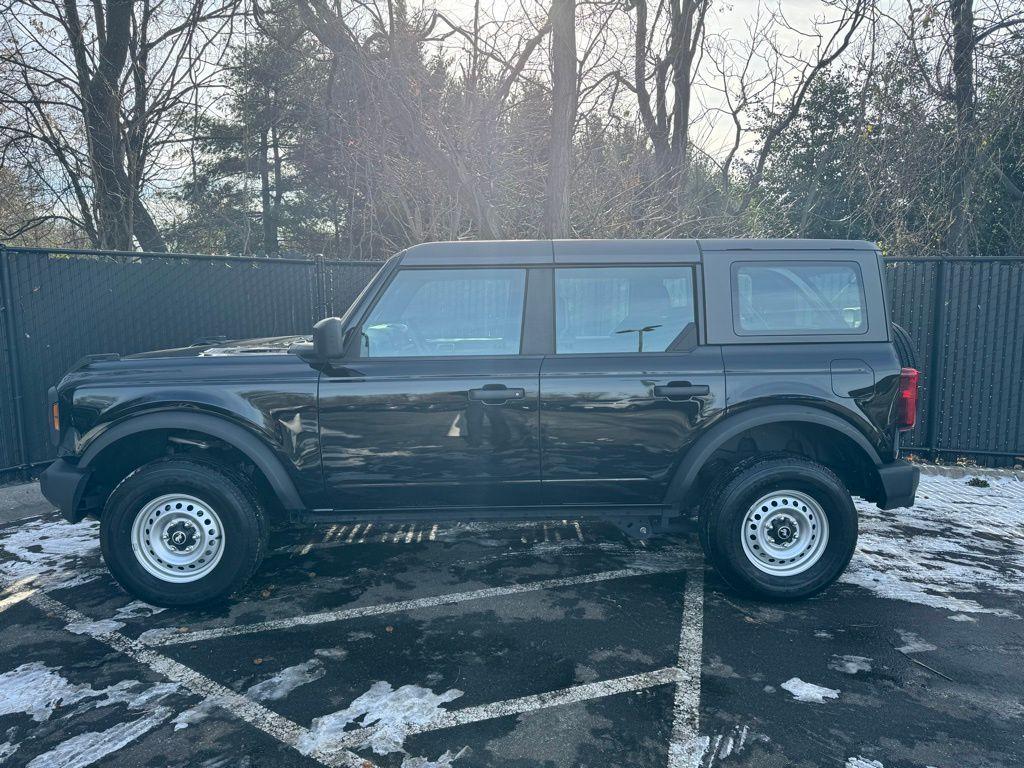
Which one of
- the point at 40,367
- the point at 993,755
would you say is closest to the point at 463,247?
the point at 993,755

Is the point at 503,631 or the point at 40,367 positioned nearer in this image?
the point at 503,631

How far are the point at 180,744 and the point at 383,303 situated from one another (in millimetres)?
2330

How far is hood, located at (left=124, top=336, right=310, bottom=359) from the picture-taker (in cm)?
413

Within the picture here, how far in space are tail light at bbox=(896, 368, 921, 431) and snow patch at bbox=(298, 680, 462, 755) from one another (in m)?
2.87

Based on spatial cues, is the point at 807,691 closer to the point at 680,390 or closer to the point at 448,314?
the point at 680,390

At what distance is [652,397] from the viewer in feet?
12.7

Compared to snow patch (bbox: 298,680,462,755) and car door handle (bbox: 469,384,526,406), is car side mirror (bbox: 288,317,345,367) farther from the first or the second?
snow patch (bbox: 298,680,462,755)

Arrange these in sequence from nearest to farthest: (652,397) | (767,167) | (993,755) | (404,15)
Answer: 1. (993,755)
2. (652,397)
3. (404,15)
4. (767,167)

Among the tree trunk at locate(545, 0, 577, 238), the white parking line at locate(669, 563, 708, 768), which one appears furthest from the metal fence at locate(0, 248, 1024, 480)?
the white parking line at locate(669, 563, 708, 768)

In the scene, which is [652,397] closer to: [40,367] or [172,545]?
[172,545]

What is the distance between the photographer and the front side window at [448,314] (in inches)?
156

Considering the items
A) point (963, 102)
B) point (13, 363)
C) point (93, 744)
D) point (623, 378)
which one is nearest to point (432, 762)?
point (93, 744)

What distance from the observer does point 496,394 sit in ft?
12.6

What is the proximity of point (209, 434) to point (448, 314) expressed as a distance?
Answer: 4.91 ft
